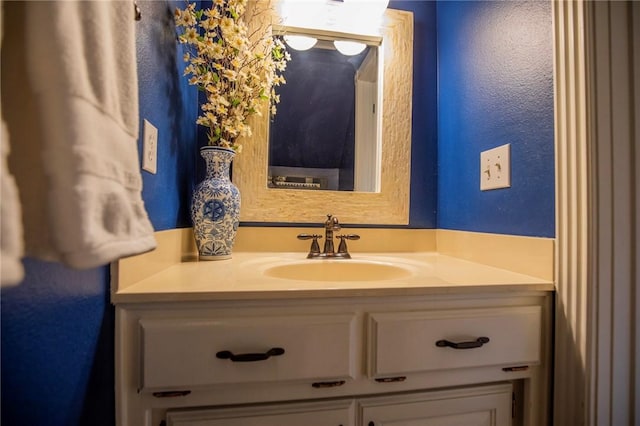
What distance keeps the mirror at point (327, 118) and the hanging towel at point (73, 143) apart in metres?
0.78

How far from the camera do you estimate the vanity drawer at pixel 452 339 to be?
571 mm

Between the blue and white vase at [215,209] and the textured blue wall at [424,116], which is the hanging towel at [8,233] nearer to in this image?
the blue and white vase at [215,209]

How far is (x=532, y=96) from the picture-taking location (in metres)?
0.72

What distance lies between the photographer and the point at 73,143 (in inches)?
10.4

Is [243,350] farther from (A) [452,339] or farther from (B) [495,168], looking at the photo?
(B) [495,168]

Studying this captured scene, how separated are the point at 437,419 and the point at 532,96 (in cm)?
81

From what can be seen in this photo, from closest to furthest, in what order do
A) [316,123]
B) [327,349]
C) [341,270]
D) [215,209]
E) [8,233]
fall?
[8,233] → [327,349] → [215,209] → [341,270] → [316,123]

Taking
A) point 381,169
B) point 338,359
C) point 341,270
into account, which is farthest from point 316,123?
point 338,359

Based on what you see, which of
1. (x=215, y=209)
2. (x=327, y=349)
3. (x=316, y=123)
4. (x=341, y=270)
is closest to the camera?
(x=327, y=349)

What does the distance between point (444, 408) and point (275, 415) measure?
37 cm

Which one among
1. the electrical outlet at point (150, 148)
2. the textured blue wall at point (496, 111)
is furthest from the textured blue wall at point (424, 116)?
the electrical outlet at point (150, 148)

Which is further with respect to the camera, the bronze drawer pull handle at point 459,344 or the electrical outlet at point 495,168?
the electrical outlet at point 495,168

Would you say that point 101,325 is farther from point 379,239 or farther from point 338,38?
point 338,38

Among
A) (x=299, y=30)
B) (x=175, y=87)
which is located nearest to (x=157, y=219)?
(x=175, y=87)
